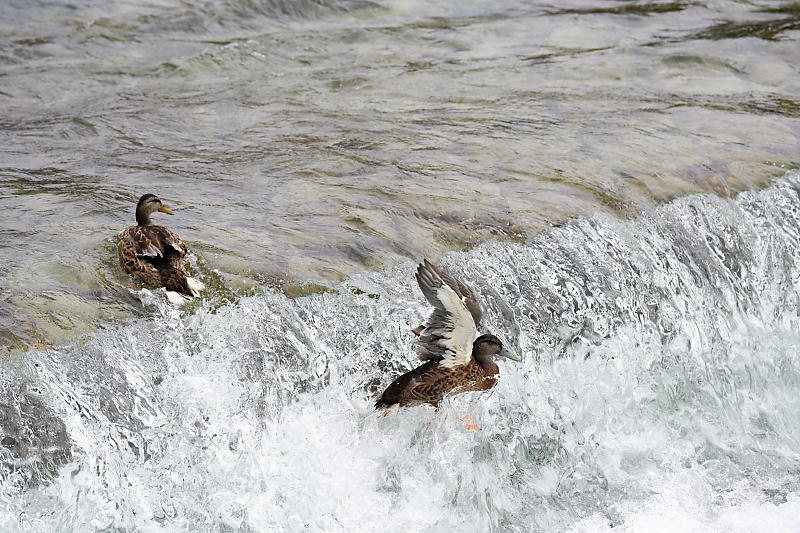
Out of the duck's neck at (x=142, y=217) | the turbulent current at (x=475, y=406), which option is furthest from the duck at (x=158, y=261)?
the duck's neck at (x=142, y=217)

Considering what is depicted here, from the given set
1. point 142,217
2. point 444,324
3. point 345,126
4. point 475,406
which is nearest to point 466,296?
point 444,324

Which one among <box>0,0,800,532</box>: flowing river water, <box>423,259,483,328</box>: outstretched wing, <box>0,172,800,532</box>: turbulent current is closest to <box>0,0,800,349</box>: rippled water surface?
<box>0,0,800,532</box>: flowing river water

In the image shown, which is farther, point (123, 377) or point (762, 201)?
point (762, 201)

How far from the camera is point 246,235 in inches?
219

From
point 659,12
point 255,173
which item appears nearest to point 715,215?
point 255,173

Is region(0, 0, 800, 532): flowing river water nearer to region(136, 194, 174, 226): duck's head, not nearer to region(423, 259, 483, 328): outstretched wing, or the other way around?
region(136, 194, 174, 226): duck's head

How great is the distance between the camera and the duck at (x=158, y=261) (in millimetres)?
4785

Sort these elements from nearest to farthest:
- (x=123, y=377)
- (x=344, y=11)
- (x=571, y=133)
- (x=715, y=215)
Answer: (x=123, y=377)
(x=715, y=215)
(x=571, y=133)
(x=344, y=11)

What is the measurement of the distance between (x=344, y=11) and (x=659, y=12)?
4.00m

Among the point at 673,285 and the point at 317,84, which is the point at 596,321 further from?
the point at 317,84

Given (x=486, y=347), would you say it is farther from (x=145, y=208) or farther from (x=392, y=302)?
(x=145, y=208)

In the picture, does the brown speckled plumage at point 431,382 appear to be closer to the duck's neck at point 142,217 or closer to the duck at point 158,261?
the duck at point 158,261

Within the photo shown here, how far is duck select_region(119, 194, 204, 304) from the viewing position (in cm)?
479

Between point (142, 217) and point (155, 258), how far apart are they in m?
0.59
